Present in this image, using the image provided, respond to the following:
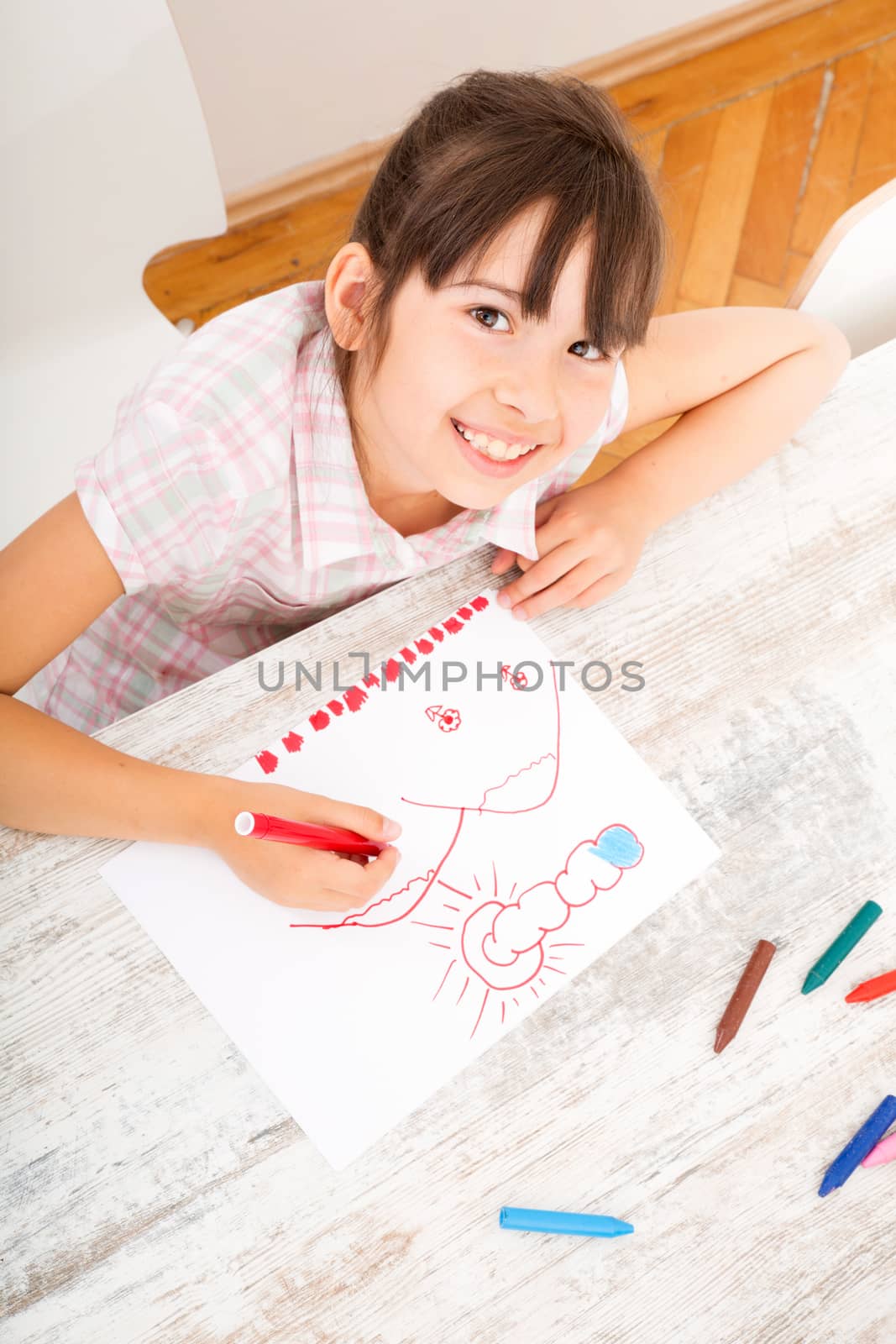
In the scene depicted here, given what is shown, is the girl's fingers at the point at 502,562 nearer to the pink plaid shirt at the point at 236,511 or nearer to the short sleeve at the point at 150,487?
the pink plaid shirt at the point at 236,511

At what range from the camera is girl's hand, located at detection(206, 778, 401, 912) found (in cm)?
51

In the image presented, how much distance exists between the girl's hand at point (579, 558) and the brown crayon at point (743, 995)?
0.23 metres

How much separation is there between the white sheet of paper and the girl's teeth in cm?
10

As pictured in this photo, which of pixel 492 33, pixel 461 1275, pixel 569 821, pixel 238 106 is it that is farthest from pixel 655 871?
pixel 492 33

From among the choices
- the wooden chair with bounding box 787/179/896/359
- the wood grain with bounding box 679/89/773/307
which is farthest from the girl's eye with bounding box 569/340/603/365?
the wood grain with bounding box 679/89/773/307

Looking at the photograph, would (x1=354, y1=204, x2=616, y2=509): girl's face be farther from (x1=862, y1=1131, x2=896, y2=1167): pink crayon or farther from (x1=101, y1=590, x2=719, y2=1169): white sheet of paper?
(x1=862, y1=1131, x2=896, y2=1167): pink crayon

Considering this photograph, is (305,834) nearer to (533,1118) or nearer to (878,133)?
(533,1118)

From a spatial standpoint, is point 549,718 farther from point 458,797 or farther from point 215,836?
point 215,836

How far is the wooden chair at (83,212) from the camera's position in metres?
0.69

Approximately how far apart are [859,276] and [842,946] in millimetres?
503

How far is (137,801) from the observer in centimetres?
52

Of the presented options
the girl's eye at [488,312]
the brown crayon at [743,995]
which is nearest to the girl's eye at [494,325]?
the girl's eye at [488,312]

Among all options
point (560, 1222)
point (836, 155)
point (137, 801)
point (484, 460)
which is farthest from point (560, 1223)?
point (836, 155)

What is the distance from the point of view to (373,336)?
587 millimetres
